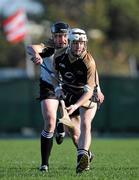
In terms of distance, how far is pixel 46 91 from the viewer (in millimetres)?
12469

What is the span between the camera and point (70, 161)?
1420 cm

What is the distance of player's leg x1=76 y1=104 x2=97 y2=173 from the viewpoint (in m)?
11.4

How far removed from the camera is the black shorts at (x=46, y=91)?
12406mm

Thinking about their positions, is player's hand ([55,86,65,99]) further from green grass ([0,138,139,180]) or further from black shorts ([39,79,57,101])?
green grass ([0,138,139,180])

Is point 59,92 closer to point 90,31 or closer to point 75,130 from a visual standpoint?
point 75,130

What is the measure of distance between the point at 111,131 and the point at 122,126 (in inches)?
16.7

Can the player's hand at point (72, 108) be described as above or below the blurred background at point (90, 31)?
above

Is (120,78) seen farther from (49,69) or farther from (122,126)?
(49,69)

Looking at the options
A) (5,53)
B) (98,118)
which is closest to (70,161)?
(98,118)

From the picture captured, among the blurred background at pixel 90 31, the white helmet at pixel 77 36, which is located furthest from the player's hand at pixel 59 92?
the blurred background at pixel 90 31

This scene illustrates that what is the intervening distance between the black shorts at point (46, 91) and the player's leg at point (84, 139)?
2.55 feet

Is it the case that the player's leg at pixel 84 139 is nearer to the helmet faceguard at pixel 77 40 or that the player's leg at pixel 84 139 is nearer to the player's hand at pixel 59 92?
the player's hand at pixel 59 92

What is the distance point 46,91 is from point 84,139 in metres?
1.20

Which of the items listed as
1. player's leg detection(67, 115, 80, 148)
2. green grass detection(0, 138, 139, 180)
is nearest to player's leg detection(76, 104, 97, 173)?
green grass detection(0, 138, 139, 180)
